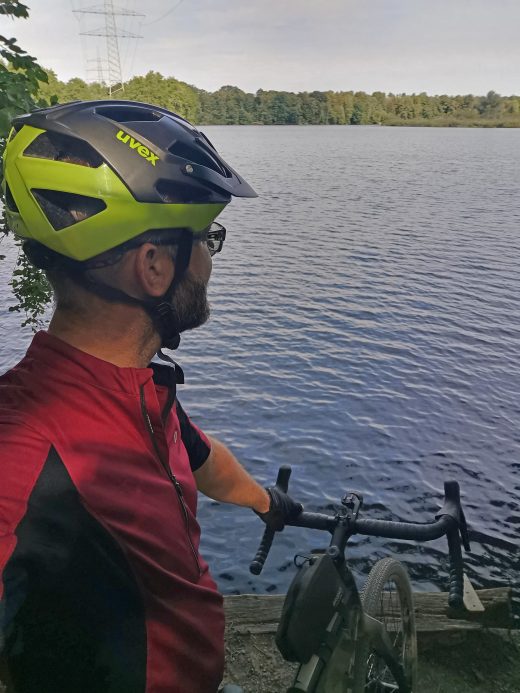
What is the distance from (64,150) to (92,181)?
0.17 meters

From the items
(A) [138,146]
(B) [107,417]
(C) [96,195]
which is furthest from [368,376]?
(B) [107,417]

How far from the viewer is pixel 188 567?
7.73ft

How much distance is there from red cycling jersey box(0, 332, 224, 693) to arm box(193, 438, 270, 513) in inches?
28.5

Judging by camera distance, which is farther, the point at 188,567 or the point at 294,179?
the point at 294,179

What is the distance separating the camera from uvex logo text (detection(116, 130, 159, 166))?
2.46 m

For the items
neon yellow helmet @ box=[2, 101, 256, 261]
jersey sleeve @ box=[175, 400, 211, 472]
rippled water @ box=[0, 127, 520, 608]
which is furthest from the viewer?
rippled water @ box=[0, 127, 520, 608]

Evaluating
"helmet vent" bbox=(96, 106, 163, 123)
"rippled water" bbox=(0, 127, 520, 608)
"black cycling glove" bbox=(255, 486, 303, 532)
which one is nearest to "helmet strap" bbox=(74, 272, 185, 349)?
"helmet vent" bbox=(96, 106, 163, 123)

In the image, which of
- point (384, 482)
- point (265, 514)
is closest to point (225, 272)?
point (384, 482)

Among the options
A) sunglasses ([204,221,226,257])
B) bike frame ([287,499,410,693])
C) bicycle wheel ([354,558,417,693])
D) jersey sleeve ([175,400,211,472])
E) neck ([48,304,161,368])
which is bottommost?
bicycle wheel ([354,558,417,693])

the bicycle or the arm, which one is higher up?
the arm

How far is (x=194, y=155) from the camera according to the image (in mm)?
2703

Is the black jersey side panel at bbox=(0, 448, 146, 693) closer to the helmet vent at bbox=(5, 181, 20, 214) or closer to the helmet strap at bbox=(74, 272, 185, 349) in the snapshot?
the helmet strap at bbox=(74, 272, 185, 349)

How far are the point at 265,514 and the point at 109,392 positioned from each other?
4.91ft

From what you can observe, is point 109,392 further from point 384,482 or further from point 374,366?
point 374,366
